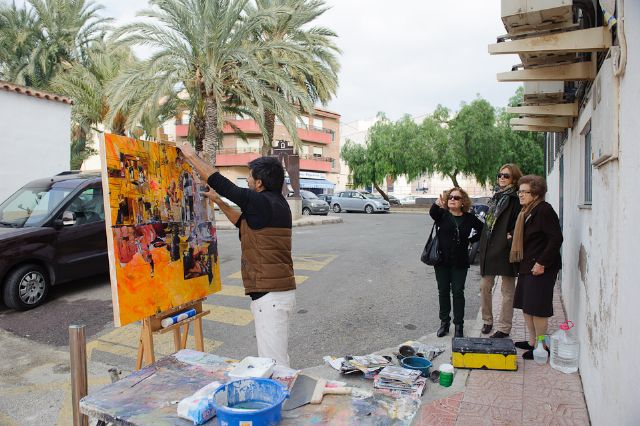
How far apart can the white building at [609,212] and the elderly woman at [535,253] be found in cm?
26

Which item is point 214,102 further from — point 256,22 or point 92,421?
point 92,421

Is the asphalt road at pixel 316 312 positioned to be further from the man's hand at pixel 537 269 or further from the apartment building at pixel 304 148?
the apartment building at pixel 304 148

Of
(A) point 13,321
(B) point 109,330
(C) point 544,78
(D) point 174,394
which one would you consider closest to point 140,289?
(D) point 174,394

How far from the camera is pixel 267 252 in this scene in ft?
10.2

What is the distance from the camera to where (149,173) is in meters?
3.37

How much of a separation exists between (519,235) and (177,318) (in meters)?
3.42

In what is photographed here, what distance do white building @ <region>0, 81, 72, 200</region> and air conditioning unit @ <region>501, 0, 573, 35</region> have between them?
1281cm

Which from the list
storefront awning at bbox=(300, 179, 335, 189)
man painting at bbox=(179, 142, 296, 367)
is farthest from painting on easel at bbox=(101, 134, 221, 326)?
storefront awning at bbox=(300, 179, 335, 189)

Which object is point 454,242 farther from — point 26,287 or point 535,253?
point 26,287

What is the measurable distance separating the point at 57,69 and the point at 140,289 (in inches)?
946

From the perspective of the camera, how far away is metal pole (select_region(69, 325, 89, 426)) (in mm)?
2381

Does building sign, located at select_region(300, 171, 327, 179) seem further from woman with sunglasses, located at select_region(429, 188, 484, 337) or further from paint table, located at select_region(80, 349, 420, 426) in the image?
paint table, located at select_region(80, 349, 420, 426)

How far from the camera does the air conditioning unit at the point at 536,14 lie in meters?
3.12

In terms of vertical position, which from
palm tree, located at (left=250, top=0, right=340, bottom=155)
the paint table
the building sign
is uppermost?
palm tree, located at (left=250, top=0, right=340, bottom=155)
